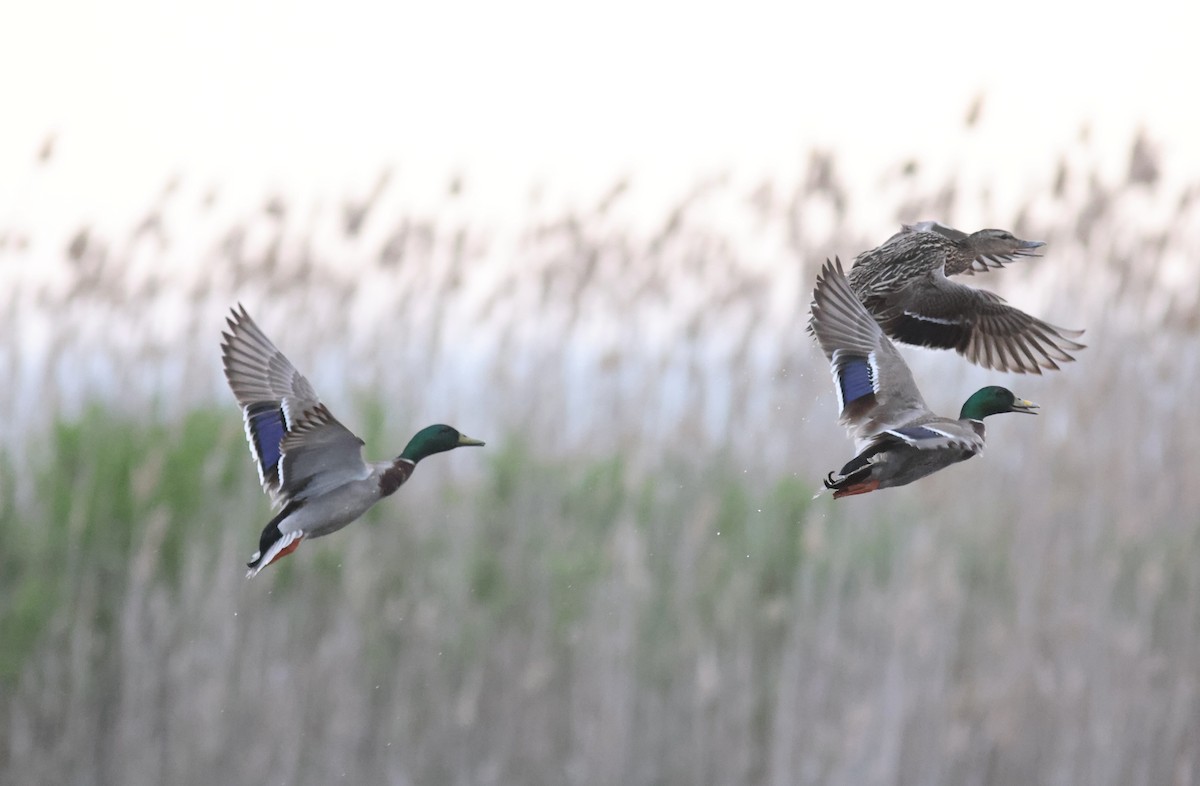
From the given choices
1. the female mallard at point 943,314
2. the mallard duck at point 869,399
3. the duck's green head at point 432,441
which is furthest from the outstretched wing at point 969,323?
the duck's green head at point 432,441

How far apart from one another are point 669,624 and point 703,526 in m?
0.37

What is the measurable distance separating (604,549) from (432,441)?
8.25ft

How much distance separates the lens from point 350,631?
501 centimetres

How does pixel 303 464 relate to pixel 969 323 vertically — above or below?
below

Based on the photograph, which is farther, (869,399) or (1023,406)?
(1023,406)

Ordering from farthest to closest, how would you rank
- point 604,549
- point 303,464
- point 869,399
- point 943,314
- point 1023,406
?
point 604,549 < point 943,314 < point 1023,406 < point 303,464 < point 869,399

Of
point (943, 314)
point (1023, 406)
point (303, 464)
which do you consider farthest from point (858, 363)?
point (303, 464)

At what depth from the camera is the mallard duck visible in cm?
235

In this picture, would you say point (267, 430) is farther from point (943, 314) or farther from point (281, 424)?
point (943, 314)

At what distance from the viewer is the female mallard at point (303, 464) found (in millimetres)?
2502

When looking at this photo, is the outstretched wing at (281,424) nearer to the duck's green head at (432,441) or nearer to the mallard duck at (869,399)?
the duck's green head at (432,441)

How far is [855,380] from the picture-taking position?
96.6 inches

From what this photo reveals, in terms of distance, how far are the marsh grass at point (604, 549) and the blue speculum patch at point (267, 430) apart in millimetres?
2184

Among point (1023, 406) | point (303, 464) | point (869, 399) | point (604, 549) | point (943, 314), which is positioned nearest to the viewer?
point (869, 399)
